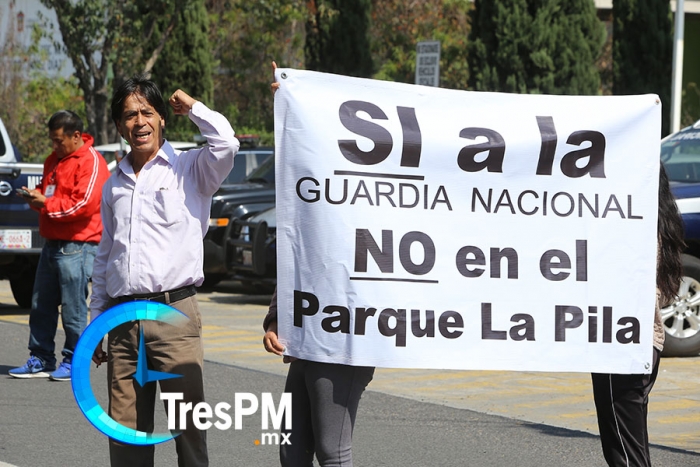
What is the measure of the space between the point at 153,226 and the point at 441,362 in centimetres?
126

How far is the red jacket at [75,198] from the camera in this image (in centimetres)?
885

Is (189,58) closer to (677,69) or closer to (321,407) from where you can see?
(677,69)

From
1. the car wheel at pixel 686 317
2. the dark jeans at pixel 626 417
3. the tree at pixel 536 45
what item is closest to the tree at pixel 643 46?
the tree at pixel 536 45

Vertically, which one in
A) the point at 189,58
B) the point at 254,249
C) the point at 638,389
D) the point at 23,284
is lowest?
the point at 23,284

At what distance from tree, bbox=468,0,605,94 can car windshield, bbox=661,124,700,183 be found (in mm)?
11280

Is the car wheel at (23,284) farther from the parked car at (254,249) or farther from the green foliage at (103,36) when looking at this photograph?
the green foliage at (103,36)

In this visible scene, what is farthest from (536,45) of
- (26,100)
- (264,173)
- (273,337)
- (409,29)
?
(26,100)

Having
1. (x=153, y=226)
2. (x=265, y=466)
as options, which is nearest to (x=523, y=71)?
(x=265, y=466)

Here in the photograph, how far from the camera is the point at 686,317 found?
10375mm

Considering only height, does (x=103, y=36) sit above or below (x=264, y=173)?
above

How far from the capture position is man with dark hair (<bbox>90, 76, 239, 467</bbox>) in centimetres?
483

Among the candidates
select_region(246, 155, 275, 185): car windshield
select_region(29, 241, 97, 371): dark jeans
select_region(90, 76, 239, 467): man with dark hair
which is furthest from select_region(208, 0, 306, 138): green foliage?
select_region(90, 76, 239, 467): man with dark hair

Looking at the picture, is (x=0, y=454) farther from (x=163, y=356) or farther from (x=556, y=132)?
(x=556, y=132)

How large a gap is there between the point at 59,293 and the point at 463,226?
534 cm
